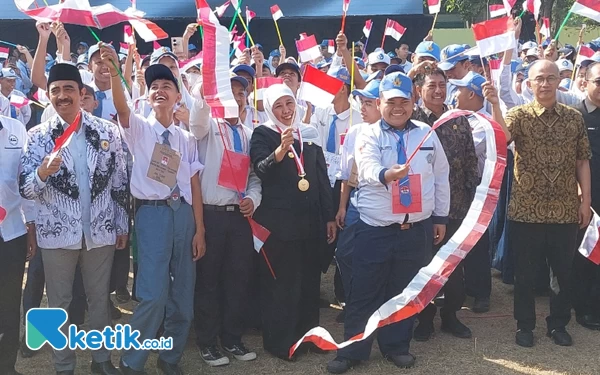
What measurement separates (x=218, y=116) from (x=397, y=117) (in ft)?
4.05

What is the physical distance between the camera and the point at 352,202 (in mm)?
4734

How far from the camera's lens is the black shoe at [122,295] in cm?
599

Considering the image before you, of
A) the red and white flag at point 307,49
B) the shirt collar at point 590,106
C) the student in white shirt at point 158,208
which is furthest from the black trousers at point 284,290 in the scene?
the red and white flag at point 307,49

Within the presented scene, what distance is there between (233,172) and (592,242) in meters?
2.77

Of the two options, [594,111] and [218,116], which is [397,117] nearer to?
[218,116]

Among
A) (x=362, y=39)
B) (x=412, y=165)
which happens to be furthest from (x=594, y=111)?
(x=362, y=39)

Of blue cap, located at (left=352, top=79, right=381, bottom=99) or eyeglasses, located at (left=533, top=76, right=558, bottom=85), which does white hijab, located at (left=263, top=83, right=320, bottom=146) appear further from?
eyeglasses, located at (left=533, top=76, right=558, bottom=85)

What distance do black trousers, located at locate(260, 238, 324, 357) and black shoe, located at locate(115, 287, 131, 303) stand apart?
174cm

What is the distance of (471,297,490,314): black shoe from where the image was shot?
225 inches

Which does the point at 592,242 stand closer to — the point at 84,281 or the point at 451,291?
the point at 451,291

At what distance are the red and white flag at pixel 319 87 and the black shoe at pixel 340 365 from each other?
209 cm

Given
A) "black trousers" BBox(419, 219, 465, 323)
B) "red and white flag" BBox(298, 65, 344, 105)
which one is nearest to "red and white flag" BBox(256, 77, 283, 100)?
"red and white flag" BBox(298, 65, 344, 105)

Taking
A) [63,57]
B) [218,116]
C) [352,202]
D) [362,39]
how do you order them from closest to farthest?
1. [218,116]
2. [352,202]
3. [63,57]
4. [362,39]

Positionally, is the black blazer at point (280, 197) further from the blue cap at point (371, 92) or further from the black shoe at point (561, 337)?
the black shoe at point (561, 337)
